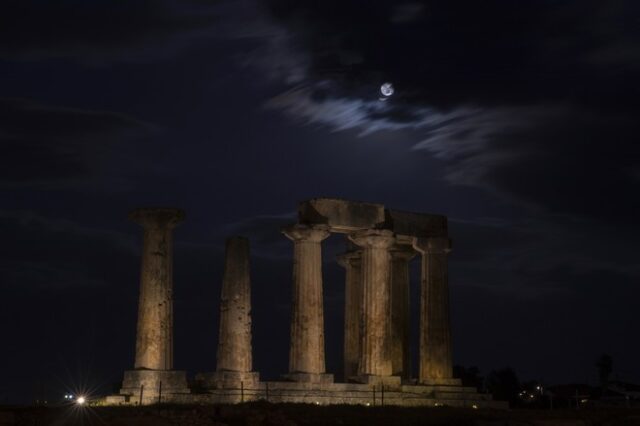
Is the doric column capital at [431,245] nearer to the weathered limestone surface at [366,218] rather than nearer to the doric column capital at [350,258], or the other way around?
the weathered limestone surface at [366,218]

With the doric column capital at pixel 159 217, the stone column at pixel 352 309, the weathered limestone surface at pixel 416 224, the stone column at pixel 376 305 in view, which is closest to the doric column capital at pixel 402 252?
the stone column at pixel 352 309

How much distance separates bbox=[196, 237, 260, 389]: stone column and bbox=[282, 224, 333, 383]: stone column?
4.19m

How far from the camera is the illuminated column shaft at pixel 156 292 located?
188ft

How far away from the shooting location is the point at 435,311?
235 ft

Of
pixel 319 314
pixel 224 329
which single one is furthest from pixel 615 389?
pixel 224 329

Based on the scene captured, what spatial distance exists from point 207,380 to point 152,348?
14.5 feet

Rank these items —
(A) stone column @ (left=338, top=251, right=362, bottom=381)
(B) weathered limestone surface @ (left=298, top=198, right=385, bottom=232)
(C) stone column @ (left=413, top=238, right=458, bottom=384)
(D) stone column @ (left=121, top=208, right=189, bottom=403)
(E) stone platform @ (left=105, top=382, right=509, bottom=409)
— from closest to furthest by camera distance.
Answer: (D) stone column @ (left=121, top=208, right=189, bottom=403) → (E) stone platform @ (left=105, top=382, right=509, bottom=409) → (B) weathered limestone surface @ (left=298, top=198, right=385, bottom=232) → (C) stone column @ (left=413, top=238, right=458, bottom=384) → (A) stone column @ (left=338, top=251, right=362, bottom=381)

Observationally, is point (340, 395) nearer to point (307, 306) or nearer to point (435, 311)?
point (307, 306)

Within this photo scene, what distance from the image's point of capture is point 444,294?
7212cm

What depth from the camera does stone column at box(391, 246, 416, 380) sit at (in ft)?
237

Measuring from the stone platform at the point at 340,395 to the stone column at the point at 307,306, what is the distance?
1453 millimetres

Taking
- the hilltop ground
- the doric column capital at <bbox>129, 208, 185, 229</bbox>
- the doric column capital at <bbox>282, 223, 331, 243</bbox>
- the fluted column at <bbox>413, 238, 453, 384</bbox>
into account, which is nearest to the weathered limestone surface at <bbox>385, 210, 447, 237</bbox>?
the fluted column at <bbox>413, 238, 453, 384</bbox>

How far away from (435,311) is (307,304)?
9.65 m

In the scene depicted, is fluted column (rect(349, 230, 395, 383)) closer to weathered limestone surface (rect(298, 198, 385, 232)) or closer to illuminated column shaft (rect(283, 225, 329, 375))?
weathered limestone surface (rect(298, 198, 385, 232))
